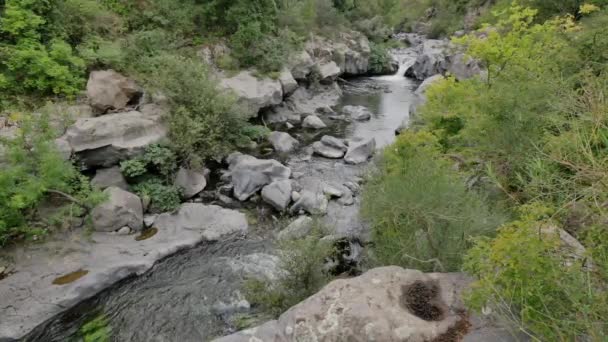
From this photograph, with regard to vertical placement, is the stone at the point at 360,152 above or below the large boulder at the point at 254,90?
below

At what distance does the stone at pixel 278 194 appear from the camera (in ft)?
31.8

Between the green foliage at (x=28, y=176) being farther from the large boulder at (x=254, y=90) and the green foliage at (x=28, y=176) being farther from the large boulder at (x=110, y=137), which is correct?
the large boulder at (x=254, y=90)

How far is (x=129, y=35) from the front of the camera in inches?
497

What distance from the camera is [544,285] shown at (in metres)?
2.48

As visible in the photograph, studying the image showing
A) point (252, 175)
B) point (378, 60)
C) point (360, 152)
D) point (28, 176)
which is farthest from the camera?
point (378, 60)

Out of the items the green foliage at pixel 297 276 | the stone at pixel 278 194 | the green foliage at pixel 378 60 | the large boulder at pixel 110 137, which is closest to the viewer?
the green foliage at pixel 297 276

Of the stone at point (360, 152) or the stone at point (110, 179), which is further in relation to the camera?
the stone at point (360, 152)

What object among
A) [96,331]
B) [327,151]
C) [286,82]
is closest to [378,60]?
[286,82]

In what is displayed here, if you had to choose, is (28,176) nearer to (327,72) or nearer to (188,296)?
(188,296)

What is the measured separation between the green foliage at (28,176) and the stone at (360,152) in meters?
7.91

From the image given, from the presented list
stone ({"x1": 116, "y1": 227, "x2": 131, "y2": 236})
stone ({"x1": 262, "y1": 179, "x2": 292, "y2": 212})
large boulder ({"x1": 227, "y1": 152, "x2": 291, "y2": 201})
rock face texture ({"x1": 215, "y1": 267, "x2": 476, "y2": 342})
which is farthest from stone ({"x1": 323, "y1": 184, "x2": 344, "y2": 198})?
rock face texture ({"x1": 215, "y1": 267, "x2": 476, "y2": 342})

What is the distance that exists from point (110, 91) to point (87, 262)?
18.5 ft

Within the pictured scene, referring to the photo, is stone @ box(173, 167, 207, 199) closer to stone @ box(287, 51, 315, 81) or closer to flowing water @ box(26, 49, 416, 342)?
flowing water @ box(26, 49, 416, 342)

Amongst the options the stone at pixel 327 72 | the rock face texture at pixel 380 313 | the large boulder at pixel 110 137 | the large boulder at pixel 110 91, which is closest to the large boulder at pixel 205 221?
the large boulder at pixel 110 137
